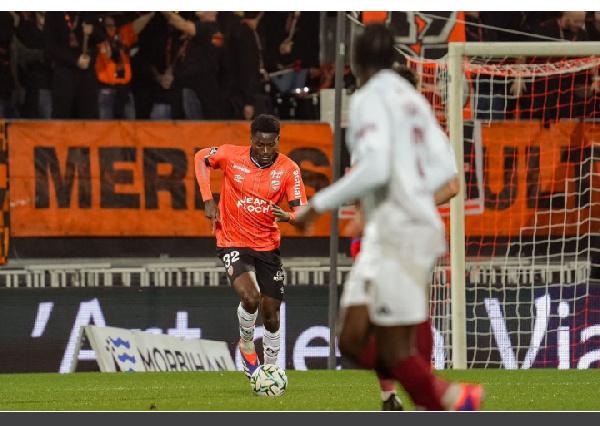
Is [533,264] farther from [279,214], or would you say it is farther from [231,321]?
[279,214]

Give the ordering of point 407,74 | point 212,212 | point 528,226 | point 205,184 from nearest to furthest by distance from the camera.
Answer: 1. point 407,74
2. point 212,212
3. point 205,184
4. point 528,226

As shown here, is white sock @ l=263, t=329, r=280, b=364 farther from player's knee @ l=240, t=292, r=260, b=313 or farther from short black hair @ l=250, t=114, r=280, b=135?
short black hair @ l=250, t=114, r=280, b=135

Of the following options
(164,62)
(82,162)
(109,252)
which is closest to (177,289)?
(109,252)

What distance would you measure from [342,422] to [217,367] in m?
7.07

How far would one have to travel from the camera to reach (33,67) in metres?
12.0

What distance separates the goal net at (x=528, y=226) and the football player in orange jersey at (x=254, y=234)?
3.12 meters

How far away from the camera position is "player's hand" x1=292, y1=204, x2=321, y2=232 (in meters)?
4.15

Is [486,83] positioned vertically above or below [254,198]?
above

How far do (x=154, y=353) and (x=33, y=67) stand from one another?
3157 mm

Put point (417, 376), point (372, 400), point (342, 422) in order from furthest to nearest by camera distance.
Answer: point (372, 400) < point (342, 422) < point (417, 376)

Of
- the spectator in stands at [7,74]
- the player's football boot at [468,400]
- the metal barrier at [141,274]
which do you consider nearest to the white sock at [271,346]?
the metal barrier at [141,274]

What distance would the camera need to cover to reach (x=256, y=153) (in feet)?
26.5

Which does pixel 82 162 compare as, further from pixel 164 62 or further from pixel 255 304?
pixel 255 304

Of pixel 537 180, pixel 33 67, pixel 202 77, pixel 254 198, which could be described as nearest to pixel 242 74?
pixel 202 77
